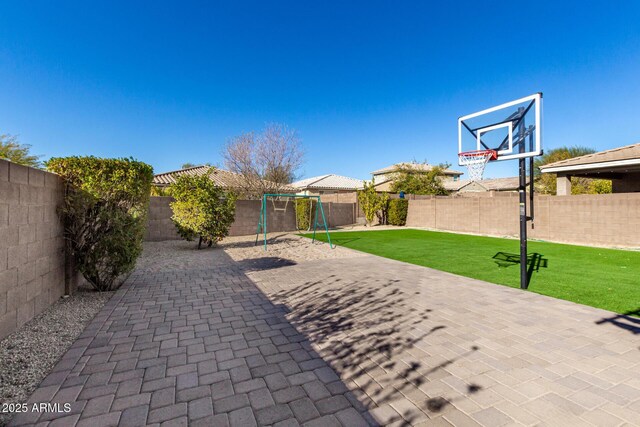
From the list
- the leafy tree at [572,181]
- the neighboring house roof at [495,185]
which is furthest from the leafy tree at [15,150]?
the neighboring house roof at [495,185]

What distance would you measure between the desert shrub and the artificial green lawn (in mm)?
5805

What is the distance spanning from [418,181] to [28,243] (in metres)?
30.3

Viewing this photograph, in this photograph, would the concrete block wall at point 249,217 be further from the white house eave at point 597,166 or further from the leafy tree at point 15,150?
the white house eave at point 597,166

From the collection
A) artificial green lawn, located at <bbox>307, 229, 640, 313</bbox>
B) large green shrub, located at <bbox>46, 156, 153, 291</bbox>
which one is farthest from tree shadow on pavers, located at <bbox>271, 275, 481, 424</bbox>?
large green shrub, located at <bbox>46, 156, 153, 291</bbox>

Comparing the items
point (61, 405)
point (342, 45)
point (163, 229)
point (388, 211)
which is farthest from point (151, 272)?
point (388, 211)

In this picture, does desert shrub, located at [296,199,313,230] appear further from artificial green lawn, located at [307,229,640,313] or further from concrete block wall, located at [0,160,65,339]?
concrete block wall, located at [0,160,65,339]

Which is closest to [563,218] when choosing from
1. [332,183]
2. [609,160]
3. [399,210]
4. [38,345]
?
[609,160]

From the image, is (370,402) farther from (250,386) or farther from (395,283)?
(395,283)

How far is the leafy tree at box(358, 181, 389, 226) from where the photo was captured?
2038 centimetres

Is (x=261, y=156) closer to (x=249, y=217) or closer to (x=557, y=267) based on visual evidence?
(x=249, y=217)

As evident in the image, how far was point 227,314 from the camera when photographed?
13.7ft

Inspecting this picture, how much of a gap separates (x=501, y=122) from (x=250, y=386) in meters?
7.07

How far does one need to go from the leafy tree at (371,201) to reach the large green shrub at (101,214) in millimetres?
16572

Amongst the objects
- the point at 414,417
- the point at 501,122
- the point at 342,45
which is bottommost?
the point at 414,417
